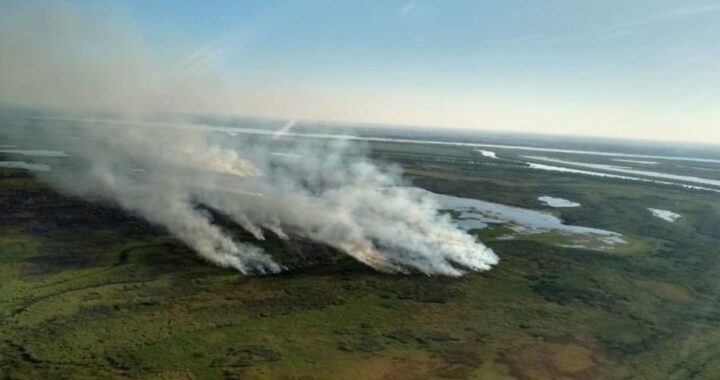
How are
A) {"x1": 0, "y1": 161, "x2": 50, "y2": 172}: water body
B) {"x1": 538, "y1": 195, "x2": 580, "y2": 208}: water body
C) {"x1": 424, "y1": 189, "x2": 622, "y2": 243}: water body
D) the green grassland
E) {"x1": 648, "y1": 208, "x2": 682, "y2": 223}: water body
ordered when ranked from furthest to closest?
{"x1": 538, "y1": 195, "x2": 580, "y2": 208}: water body < {"x1": 0, "y1": 161, "x2": 50, "y2": 172}: water body < {"x1": 648, "y1": 208, "x2": 682, "y2": 223}: water body < {"x1": 424, "y1": 189, "x2": 622, "y2": 243}: water body < the green grassland

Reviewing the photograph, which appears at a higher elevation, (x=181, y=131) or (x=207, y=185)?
(x=181, y=131)

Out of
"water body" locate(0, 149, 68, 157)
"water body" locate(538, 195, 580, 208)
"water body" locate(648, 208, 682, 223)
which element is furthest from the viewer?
"water body" locate(0, 149, 68, 157)

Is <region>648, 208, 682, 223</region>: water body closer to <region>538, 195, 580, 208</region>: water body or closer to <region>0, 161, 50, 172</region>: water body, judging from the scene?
<region>538, 195, 580, 208</region>: water body

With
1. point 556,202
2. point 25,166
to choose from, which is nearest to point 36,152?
point 25,166

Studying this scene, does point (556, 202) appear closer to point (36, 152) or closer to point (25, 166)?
point (25, 166)

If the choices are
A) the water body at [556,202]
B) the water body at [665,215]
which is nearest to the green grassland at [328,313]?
the water body at [665,215]

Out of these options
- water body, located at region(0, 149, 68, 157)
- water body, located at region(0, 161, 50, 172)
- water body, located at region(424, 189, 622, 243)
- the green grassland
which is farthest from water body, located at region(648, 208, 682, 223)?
water body, located at region(0, 149, 68, 157)

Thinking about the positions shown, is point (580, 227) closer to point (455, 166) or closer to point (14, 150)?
point (455, 166)

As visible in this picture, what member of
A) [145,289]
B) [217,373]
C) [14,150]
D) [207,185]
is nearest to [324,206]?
[207,185]
